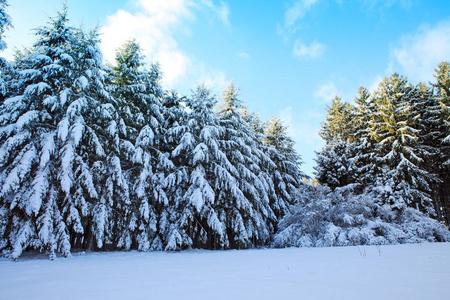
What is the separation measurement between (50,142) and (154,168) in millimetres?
5101

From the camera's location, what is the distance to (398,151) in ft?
58.3

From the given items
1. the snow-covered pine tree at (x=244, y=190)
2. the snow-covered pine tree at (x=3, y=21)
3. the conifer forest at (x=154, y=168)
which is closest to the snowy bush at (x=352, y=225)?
the conifer forest at (x=154, y=168)

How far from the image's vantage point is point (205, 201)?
1191cm

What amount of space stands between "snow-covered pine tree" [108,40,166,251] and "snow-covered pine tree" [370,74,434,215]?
1479 cm

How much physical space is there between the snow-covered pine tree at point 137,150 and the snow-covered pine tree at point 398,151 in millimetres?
14793

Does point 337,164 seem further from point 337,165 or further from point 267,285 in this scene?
point 267,285

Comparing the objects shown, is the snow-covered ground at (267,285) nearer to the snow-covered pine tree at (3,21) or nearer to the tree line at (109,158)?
the tree line at (109,158)

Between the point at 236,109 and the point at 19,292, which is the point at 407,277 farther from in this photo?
the point at 236,109

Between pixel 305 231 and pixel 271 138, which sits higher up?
pixel 271 138

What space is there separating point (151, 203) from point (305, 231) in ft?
28.3

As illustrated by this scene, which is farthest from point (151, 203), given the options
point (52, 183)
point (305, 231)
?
point (305, 231)

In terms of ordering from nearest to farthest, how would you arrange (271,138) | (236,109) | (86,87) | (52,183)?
(52,183), (86,87), (236,109), (271,138)

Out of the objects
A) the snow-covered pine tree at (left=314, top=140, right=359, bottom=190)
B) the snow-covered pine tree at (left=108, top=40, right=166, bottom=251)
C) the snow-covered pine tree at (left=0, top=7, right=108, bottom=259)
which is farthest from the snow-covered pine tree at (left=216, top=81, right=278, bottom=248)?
the snow-covered pine tree at (left=0, top=7, right=108, bottom=259)

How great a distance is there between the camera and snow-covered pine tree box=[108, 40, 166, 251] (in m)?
10.7
